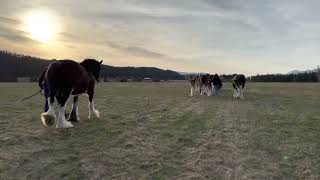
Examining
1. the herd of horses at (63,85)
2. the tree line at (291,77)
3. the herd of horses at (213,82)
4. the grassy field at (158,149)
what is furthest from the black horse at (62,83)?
the tree line at (291,77)

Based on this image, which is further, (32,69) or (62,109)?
(32,69)

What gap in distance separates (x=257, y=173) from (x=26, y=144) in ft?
19.0

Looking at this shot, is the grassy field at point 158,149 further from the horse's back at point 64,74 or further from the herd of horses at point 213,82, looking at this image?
the herd of horses at point 213,82

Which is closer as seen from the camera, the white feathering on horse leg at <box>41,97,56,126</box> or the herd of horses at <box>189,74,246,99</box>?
the white feathering on horse leg at <box>41,97,56,126</box>

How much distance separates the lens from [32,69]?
461 ft

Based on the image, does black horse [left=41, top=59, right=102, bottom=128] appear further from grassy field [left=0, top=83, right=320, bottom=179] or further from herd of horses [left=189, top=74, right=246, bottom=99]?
herd of horses [left=189, top=74, right=246, bottom=99]

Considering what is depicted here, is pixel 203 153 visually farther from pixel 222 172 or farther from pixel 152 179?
pixel 152 179

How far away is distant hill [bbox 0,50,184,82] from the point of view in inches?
5344

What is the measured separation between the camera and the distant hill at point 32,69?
136 meters

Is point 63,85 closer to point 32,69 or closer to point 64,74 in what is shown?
point 64,74

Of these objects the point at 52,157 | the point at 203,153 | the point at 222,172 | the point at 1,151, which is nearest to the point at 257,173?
the point at 222,172

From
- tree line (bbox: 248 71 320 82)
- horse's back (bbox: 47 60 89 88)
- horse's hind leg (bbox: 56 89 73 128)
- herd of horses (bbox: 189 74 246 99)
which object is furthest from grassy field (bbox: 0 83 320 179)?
tree line (bbox: 248 71 320 82)

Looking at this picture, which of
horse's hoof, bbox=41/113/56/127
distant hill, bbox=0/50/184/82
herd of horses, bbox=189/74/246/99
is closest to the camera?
horse's hoof, bbox=41/113/56/127

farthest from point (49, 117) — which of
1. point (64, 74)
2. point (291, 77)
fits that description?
point (291, 77)
